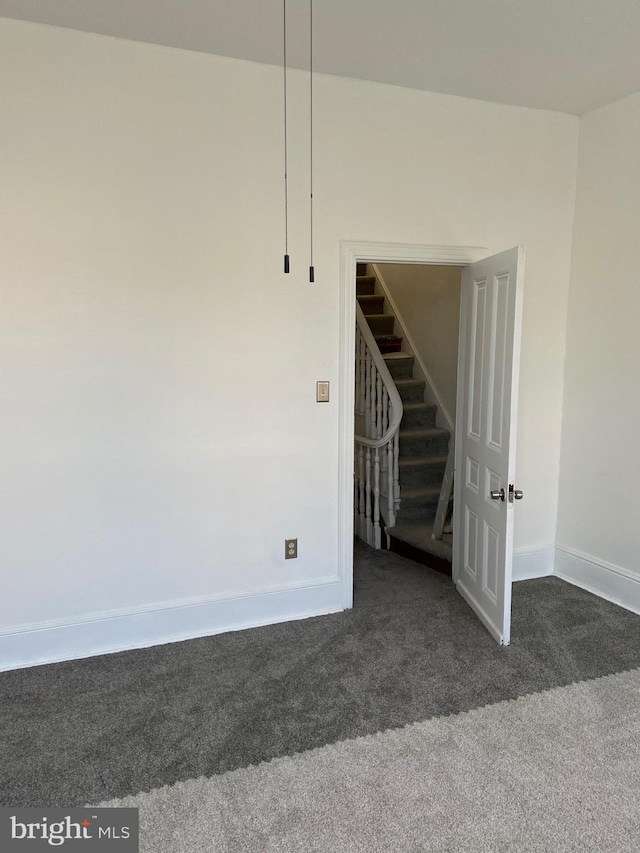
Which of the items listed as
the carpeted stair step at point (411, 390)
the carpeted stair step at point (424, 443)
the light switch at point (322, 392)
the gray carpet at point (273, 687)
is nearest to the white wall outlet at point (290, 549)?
the gray carpet at point (273, 687)

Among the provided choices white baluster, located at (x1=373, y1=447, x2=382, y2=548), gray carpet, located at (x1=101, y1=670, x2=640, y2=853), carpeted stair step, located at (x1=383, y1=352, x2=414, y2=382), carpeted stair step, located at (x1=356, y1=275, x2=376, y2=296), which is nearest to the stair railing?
white baluster, located at (x1=373, y1=447, x2=382, y2=548)

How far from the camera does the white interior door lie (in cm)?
277

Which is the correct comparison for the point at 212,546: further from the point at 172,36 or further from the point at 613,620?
the point at 172,36

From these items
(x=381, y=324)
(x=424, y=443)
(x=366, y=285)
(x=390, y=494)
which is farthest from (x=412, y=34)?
(x=366, y=285)

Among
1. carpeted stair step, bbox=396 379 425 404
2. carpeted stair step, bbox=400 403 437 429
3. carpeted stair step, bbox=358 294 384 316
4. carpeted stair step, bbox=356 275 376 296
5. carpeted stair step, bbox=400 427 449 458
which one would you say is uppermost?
carpeted stair step, bbox=356 275 376 296

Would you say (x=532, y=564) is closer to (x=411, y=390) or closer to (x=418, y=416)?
(x=418, y=416)

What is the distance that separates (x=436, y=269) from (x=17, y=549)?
391 cm

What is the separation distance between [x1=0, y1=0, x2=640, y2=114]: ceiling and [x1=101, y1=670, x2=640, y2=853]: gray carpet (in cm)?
288

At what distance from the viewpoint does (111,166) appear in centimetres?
260

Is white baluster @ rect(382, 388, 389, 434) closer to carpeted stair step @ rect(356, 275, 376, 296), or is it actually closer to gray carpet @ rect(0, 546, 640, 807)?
gray carpet @ rect(0, 546, 640, 807)

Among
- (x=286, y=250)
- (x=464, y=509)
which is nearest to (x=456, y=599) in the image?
(x=464, y=509)

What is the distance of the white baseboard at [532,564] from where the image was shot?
369 centimetres

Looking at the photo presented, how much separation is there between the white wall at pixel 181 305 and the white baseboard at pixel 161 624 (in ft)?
0.03

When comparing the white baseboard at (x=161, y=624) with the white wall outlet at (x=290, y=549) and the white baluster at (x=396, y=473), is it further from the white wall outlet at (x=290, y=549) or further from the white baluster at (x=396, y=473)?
the white baluster at (x=396, y=473)
